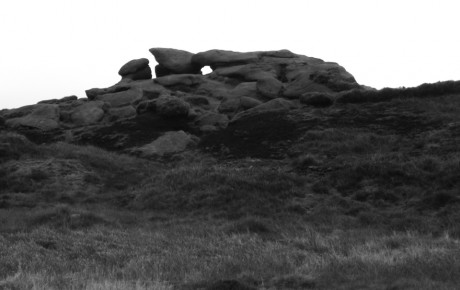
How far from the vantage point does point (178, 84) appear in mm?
52750

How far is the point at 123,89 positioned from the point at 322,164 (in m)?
30.0

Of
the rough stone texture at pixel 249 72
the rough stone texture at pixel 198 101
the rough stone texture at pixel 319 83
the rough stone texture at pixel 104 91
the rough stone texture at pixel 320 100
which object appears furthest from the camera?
the rough stone texture at pixel 249 72

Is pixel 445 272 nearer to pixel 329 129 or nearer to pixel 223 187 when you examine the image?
pixel 223 187

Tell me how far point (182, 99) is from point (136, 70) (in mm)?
15682

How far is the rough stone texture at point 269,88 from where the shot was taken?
46650 millimetres

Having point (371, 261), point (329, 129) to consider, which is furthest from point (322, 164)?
point (371, 261)

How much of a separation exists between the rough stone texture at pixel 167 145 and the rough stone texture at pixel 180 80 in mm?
16716

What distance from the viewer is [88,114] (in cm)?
→ 4531

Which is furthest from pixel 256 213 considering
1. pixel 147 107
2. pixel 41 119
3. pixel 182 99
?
pixel 41 119

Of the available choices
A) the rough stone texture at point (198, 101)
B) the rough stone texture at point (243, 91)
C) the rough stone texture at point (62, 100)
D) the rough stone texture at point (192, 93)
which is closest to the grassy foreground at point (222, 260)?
the rough stone texture at point (192, 93)

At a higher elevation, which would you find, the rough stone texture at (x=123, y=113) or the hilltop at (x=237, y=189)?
the rough stone texture at (x=123, y=113)

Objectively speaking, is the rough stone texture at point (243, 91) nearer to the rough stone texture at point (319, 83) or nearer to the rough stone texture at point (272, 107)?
the rough stone texture at point (319, 83)

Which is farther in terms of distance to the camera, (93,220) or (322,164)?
(322,164)

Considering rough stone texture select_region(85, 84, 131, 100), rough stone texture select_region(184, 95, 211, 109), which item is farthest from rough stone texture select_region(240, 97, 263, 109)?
rough stone texture select_region(85, 84, 131, 100)
